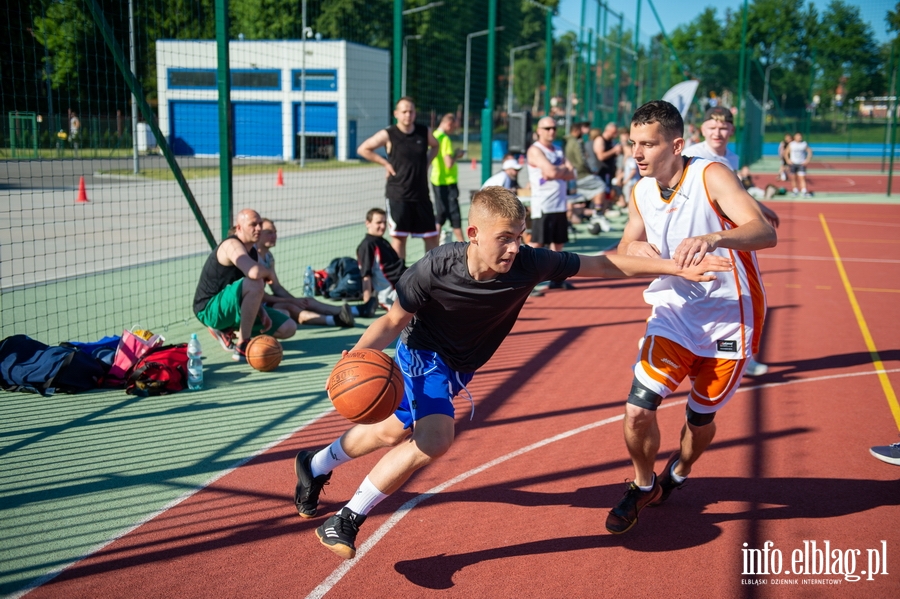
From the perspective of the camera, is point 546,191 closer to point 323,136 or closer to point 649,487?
point 649,487

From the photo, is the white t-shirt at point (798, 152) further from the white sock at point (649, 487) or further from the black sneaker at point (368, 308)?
the white sock at point (649, 487)

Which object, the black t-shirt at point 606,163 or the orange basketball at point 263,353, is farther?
the black t-shirt at point 606,163

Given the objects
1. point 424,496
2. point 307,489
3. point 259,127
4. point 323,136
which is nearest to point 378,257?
point 424,496

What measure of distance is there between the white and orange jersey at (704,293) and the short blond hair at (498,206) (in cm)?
96

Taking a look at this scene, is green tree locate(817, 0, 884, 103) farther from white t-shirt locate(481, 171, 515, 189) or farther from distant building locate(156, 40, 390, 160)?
white t-shirt locate(481, 171, 515, 189)

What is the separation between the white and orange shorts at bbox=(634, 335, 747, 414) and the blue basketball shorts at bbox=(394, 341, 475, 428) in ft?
3.08

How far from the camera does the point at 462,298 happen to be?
11.5 feet

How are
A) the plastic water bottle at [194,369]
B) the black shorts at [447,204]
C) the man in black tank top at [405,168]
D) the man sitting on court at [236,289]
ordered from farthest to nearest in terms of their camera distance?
the black shorts at [447,204], the man in black tank top at [405,168], the man sitting on court at [236,289], the plastic water bottle at [194,369]

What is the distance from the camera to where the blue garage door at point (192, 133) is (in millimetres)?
9953

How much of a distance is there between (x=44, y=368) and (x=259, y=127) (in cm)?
1167

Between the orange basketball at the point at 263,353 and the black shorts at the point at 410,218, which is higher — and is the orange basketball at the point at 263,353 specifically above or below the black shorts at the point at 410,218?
below

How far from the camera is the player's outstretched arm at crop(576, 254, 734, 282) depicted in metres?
3.33

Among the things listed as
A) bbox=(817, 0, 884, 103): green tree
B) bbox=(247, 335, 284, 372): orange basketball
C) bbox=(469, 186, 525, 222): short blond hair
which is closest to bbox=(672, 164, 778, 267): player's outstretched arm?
bbox=(469, 186, 525, 222): short blond hair

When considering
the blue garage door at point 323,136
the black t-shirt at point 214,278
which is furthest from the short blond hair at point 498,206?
the blue garage door at point 323,136
